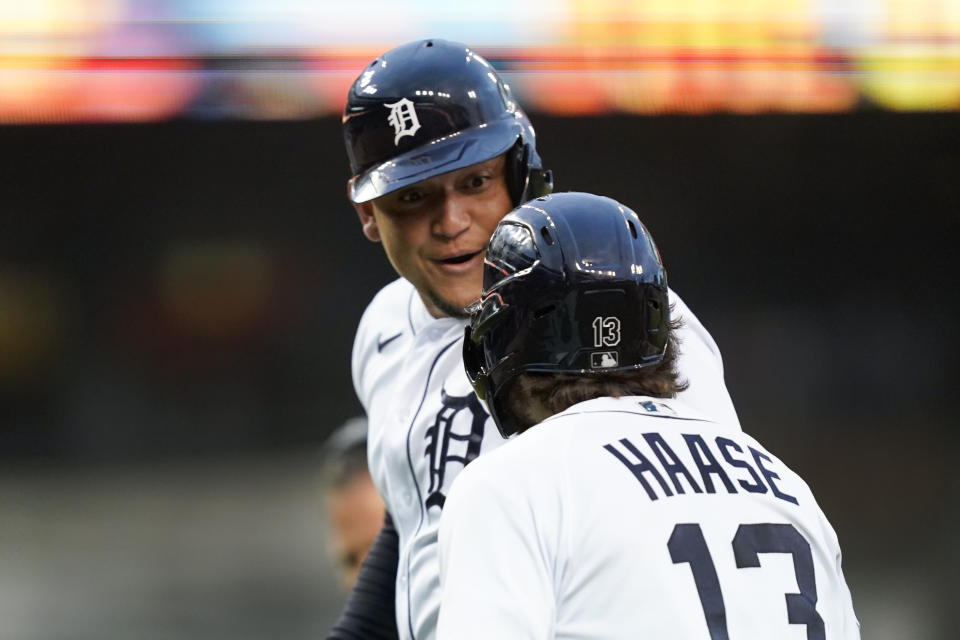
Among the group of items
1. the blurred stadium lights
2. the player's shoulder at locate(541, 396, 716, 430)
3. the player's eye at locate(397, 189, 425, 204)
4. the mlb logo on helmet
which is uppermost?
the blurred stadium lights

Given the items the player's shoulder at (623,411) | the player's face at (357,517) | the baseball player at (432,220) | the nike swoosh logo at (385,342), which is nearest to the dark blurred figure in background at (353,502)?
the player's face at (357,517)

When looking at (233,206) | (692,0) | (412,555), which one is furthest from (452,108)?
(233,206)

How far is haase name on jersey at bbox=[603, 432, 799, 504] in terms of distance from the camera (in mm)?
1330

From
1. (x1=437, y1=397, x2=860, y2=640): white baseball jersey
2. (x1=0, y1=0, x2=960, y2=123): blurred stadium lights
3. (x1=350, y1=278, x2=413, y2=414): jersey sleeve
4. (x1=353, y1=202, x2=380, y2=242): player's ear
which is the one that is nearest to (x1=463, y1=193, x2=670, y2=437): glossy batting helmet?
(x1=437, y1=397, x2=860, y2=640): white baseball jersey

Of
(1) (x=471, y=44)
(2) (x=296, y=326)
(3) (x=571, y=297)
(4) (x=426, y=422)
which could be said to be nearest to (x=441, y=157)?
(4) (x=426, y=422)

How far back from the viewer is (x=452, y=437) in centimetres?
191

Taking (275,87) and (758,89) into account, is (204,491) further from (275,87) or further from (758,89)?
(758,89)

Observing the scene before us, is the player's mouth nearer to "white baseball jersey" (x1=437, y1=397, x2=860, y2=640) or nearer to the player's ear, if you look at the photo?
the player's ear

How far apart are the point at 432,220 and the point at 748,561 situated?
0.87 m

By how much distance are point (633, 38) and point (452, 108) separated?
361 cm

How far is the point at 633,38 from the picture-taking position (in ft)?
17.8

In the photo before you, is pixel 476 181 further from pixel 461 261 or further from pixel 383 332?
pixel 383 332

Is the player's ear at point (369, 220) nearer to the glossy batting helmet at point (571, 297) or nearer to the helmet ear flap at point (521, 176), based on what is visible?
the helmet ear flap at point (521, 176)

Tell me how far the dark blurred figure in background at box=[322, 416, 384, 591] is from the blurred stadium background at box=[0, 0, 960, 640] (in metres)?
2.91
